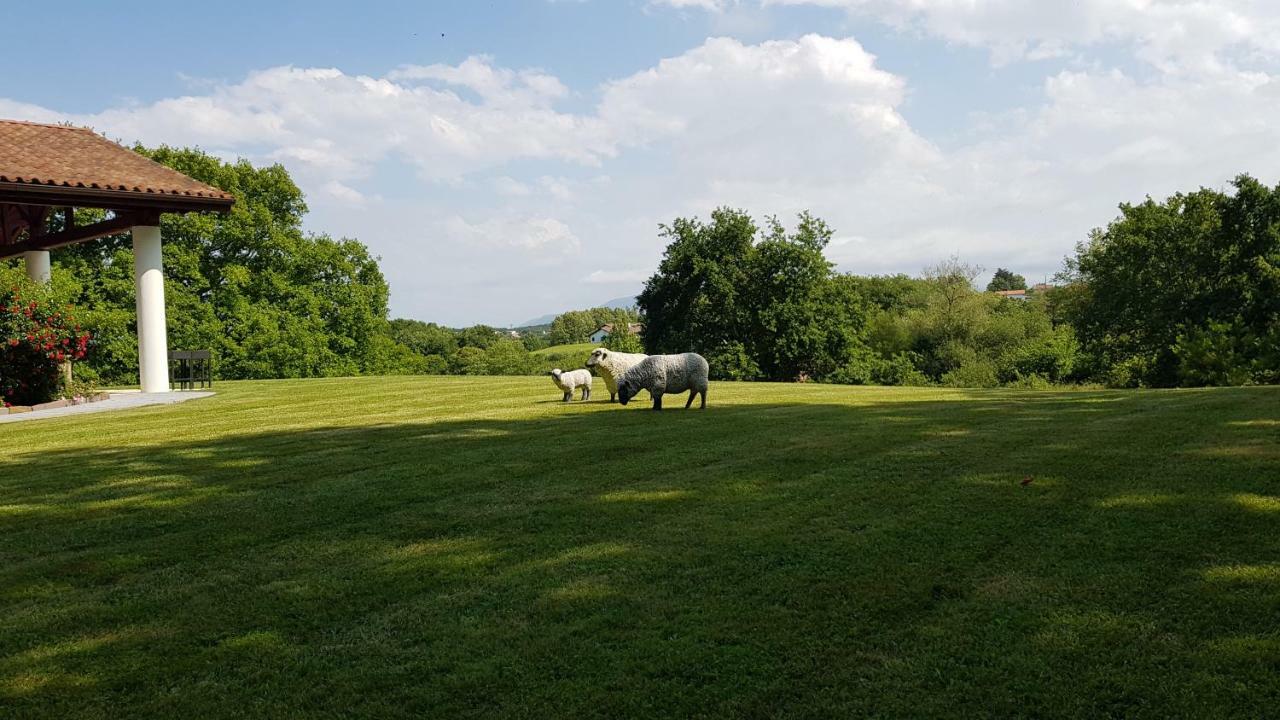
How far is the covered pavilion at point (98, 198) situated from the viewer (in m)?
16.7

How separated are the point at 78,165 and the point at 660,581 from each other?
20.5m

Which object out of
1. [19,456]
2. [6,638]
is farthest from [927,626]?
[19,456]

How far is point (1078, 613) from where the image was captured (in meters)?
3.72

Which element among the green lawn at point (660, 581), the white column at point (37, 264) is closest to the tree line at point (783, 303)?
the white column at point (37, 264)

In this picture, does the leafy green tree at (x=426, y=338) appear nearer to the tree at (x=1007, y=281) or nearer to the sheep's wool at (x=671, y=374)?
the sheep's wool at (x=671, y=374)

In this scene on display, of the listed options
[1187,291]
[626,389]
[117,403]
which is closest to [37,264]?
[117,403]

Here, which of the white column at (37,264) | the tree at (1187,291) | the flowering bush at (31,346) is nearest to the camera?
the flowering bush at (31,346)

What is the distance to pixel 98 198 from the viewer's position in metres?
17.2

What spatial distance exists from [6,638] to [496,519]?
9.64 ft

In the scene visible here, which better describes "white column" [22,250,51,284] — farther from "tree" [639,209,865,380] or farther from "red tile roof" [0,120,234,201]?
"tree" [639,209,865,380]

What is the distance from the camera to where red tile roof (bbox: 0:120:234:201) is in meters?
16.6

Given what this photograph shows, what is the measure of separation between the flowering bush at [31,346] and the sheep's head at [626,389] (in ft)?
40.2

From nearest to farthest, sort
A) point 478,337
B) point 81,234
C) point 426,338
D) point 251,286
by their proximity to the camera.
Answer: point 81,234, point 251,286, point 426,338, point 478,337

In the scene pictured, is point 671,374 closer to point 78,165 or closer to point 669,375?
point 669,375
